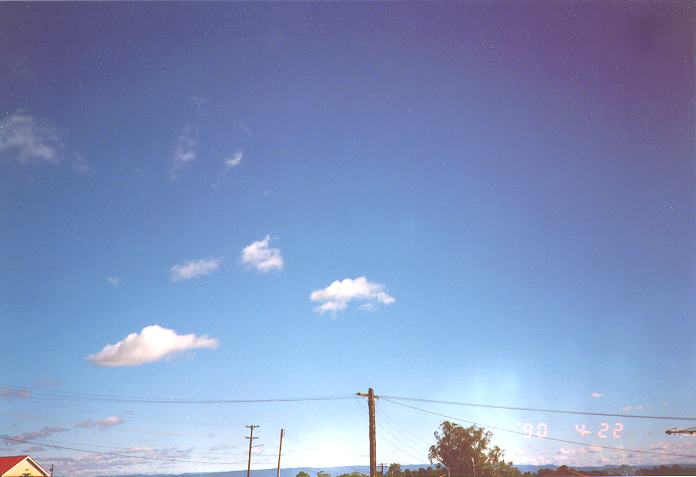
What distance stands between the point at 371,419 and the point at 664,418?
94.4 ft

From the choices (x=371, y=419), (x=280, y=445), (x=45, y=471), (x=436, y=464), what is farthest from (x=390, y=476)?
(x=371, y=419)

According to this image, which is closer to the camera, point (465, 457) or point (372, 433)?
point (372, 433)

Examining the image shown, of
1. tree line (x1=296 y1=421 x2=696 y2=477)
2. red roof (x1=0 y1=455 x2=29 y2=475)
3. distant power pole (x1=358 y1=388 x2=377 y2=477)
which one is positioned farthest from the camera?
tree line (x1=296 y1=421 x2=696 y2=477)

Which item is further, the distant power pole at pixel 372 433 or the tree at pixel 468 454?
the tree at pixel 468 454

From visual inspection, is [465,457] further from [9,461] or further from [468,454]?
[9,461]

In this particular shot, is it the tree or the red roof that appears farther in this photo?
the tree

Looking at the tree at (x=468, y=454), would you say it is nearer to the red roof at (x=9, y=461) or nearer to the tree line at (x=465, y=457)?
the tree line at (x=465, y=457)

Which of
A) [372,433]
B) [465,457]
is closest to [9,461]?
[372,433]

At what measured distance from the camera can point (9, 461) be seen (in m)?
50.3

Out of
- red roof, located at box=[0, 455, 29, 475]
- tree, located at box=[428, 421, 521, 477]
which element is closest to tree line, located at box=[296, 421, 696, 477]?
tree, located at box=[428, 421, 521, 477]

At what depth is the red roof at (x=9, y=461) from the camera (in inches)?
1912

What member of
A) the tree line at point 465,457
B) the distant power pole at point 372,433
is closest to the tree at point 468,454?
the tree line at point 465,457

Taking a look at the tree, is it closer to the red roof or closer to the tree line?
the tree line

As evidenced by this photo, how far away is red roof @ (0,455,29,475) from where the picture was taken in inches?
1912
